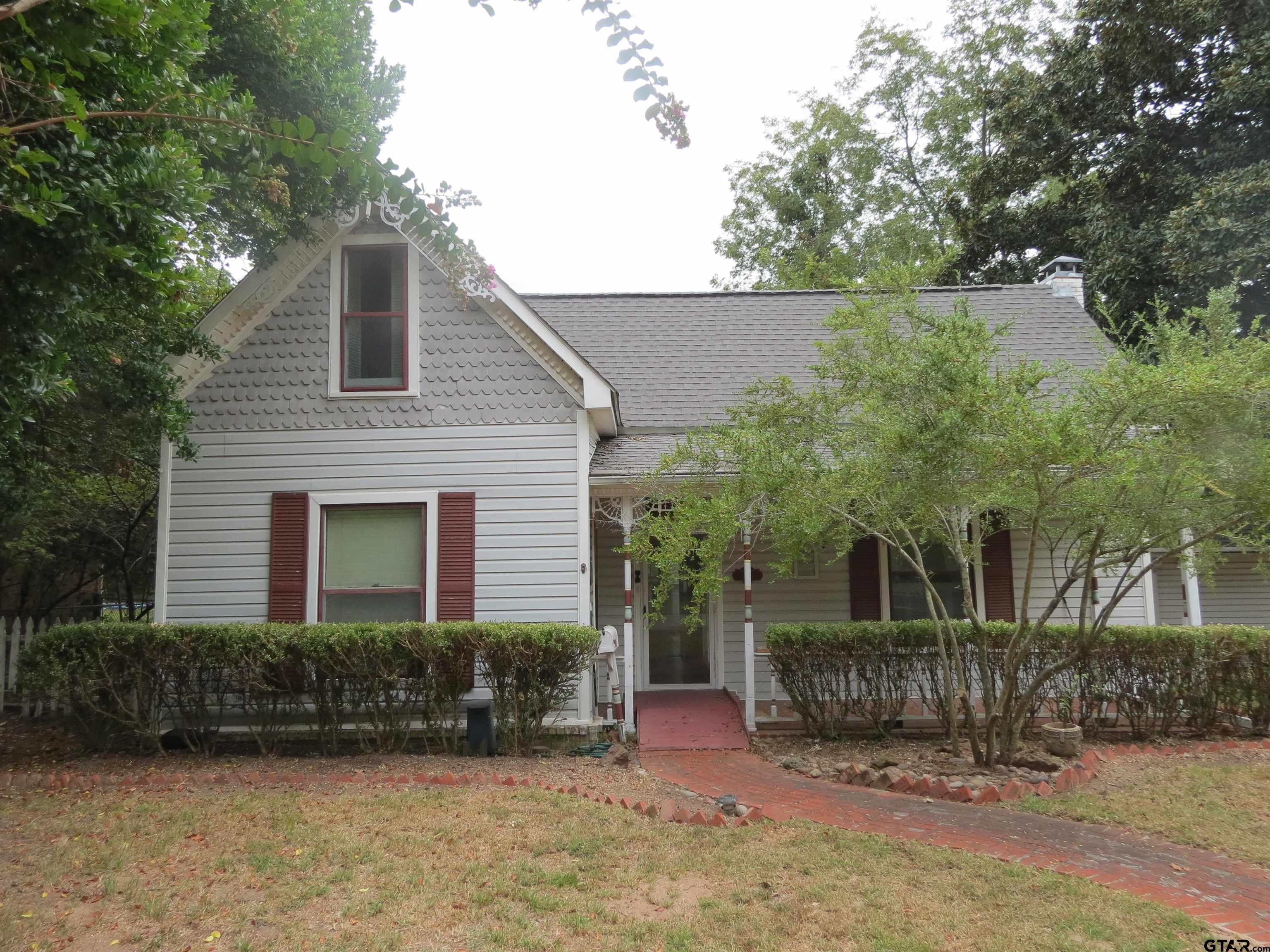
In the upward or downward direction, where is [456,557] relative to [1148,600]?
upward

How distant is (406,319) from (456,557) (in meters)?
2.79

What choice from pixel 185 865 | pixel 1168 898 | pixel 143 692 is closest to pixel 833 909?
pixel 1168 898

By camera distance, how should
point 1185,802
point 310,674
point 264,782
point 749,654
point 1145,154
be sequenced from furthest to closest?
point 1145,154
point 749,654
point 310,674
point 264,782
point 1185,802

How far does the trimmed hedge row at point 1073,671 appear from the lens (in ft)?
29.7

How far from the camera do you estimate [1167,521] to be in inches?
257

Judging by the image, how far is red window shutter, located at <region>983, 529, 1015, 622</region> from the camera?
1072 cm

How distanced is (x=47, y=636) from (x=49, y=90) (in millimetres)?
6031

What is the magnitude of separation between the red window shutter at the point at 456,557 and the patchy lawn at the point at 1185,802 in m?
5.56

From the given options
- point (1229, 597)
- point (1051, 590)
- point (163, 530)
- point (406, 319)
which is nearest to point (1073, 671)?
point (1051, 590)

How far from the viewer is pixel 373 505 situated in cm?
945

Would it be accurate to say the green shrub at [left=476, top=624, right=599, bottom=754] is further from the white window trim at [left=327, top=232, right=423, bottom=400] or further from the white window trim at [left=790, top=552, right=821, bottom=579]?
the white window trim at [left=790, top=552, right=821, bottom=579]

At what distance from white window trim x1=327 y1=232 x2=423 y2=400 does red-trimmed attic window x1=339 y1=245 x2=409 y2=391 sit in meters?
0.04

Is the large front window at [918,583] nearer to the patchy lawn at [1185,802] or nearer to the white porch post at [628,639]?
the patchy lawn at [1185,802]

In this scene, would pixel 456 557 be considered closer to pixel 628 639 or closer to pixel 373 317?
pixel 628 639
